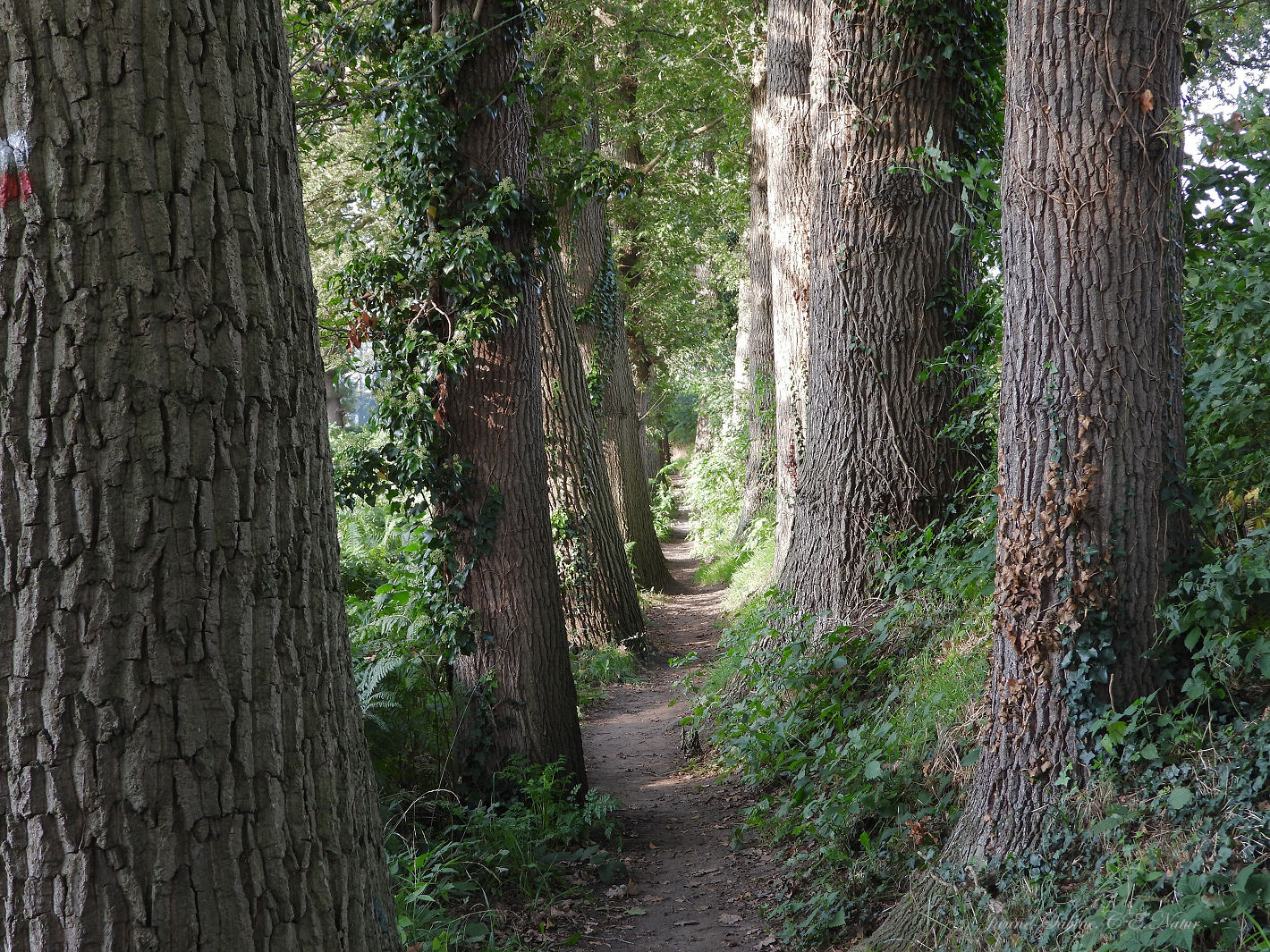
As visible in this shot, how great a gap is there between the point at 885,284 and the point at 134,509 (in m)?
5.34

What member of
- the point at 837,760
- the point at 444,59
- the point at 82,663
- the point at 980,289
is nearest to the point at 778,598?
the point at 837,760

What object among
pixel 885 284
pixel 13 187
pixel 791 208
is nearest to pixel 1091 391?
pixel 885 284

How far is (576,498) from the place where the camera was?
35.0 ft

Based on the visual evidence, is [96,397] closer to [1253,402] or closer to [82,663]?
[82,663]

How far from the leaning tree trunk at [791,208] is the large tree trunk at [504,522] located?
297 centimetres

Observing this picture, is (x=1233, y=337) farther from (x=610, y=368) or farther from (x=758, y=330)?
(x=758, y=330)

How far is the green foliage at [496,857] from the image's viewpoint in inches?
169

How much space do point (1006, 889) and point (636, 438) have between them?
1152cm

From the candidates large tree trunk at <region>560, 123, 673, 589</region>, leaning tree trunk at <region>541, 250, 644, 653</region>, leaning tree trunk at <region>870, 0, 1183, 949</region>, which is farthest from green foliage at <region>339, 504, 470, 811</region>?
large tree trunk at <region>560, 123, 673, 589</region>

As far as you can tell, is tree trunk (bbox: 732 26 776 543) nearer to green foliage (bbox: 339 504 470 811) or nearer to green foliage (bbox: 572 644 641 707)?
green foliage (bbox: 572 644 641 707)

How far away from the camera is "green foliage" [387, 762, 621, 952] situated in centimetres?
429

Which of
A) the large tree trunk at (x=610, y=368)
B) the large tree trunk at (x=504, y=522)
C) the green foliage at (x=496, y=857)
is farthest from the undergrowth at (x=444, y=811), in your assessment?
the large tree trunk at (x=610, y=368)

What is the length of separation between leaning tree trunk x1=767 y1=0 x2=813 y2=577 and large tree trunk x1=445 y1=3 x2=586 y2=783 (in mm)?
2965

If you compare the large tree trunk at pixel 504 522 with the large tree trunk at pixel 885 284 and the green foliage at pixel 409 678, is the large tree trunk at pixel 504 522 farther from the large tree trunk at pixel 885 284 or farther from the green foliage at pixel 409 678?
the large tree trunk at pixel 885 284
